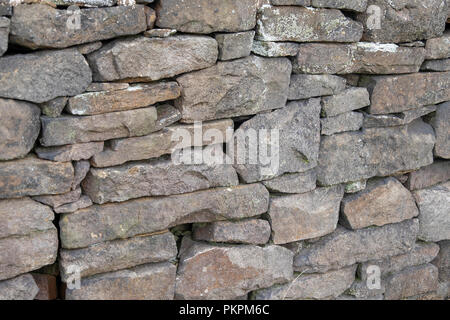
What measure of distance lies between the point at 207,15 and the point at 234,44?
0.21 metres

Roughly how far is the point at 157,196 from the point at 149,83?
0.59 meters

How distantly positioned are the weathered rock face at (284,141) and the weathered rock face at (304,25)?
37 centimetres

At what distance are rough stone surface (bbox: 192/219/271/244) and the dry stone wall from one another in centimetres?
1

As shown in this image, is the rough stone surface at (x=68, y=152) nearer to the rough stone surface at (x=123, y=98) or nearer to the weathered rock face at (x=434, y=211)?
the rough stone surface at (x=123, y=98)

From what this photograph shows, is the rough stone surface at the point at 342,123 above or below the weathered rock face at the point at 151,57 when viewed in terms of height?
below

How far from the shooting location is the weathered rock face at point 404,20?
3254 mm

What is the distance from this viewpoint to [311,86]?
3219 millimetres

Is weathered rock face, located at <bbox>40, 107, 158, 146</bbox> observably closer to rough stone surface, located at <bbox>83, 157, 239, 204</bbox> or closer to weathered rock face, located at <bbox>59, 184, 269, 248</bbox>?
rough stone surface, located at <bbox>83, 157, 239, 204</bbox>

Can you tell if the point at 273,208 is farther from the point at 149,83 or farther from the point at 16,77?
the point at 16,77

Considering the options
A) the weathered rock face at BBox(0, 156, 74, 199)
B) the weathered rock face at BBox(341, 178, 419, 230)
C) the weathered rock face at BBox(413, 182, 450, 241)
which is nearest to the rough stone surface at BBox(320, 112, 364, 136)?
the weathered rock face at BBox(341, 178, 419, 230)

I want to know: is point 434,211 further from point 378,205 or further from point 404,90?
point 404,90

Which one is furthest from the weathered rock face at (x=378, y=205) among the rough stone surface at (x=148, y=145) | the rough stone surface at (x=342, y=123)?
the rough stone surface at (x=148, y=145)

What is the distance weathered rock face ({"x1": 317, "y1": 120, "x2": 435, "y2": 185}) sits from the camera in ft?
11.1

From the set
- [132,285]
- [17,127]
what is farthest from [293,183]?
[17,127]
